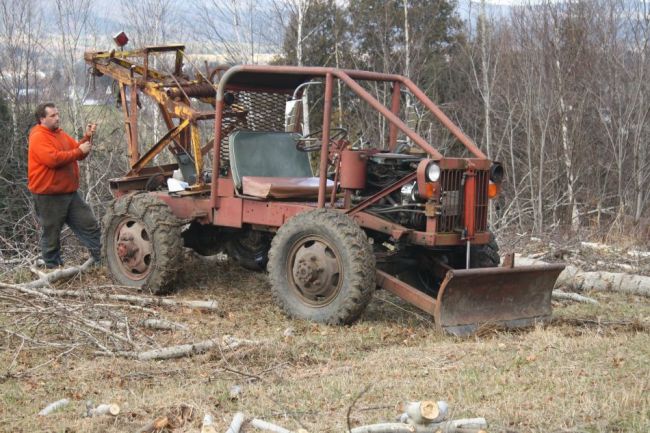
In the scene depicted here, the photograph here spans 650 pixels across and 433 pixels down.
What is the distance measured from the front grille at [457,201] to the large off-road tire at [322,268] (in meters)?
0.71

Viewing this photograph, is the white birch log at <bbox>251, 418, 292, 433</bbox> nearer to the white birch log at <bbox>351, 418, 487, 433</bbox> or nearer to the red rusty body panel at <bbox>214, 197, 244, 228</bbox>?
the white birch log at <bbox>351, 418, 487, 433</bbox>

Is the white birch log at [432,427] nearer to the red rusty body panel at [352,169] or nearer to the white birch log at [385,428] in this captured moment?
the white birch log at [385,428]

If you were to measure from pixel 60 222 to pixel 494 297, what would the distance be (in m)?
4.97

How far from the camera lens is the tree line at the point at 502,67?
2103 cm

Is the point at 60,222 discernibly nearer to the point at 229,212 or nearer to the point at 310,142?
the point at 229,212

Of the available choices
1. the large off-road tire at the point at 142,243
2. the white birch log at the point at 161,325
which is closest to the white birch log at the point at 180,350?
the white birch log at the point at 161,325

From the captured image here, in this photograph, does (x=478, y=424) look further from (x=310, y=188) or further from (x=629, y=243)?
(x=629, y=243)

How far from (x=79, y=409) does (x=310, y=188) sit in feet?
12.8

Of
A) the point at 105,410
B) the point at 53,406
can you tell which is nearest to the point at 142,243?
the point at 53,406

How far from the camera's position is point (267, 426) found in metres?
4.98

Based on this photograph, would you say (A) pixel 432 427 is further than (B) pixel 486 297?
No

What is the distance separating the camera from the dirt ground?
5.28 meters

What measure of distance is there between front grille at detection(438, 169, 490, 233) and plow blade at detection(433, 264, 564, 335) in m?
0.51

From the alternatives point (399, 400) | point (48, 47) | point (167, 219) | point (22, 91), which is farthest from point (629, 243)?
point (48, 47)
